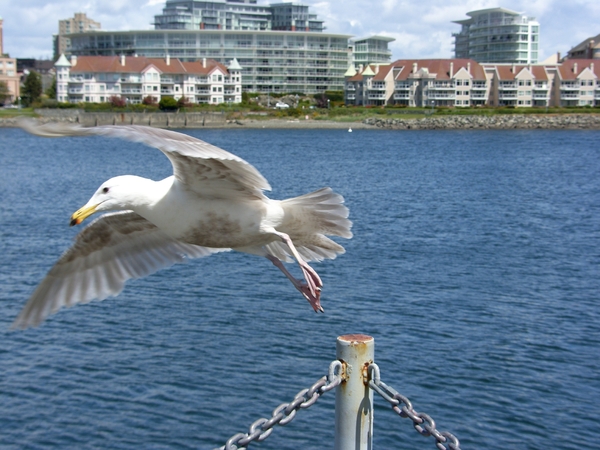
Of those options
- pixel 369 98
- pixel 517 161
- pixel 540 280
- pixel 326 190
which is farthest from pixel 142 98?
pixel 326 190

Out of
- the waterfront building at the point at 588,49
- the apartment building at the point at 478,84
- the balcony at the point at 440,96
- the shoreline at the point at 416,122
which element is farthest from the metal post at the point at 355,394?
the waterfront building at the point at 588,49

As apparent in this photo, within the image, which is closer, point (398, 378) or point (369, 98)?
point (398, 378)

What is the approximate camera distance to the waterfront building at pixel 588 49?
15741 cm

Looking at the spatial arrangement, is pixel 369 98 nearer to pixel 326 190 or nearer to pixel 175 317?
pixel 175 317

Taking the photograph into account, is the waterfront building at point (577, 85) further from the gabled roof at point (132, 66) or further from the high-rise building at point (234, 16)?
the high-rise building at point (234, 16)

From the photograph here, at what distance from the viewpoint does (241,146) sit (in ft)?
266

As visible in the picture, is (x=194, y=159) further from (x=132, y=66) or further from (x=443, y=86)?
(x=443, y=86)

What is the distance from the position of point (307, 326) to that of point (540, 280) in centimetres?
835

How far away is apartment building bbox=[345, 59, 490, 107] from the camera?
13062 cm

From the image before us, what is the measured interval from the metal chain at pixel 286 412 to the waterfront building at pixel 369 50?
17349cm

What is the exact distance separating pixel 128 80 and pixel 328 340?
4412 inches

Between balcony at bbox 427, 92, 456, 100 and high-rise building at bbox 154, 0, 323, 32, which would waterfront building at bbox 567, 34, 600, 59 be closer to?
balcony at bbox 427, 92, 456, 100

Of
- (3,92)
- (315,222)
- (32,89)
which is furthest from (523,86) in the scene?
(315,222)

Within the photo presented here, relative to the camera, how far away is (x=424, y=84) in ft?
429
